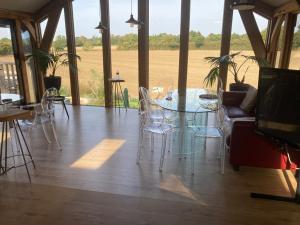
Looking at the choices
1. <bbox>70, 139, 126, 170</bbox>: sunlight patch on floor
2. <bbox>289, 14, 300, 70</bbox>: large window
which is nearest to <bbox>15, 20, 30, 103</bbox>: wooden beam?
<bbox>70, 139, 126, 170</bbox>: sunlight patch on floor

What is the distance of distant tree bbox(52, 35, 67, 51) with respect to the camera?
624cm

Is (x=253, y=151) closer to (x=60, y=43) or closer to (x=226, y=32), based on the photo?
(x=226, y=32)

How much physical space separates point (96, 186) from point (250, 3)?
295 centimetres

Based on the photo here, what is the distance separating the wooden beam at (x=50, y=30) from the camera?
20.0ft

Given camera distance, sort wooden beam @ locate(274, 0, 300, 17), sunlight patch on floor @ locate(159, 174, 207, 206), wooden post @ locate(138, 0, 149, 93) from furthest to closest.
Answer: wooden post @ locate(138, 0, 149, 93) → wooden beam @ locate(274, 0, 300, 17) → sunlight patch on floor @ locate(159, 174, 207, 206)

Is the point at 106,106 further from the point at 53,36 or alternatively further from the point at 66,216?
the point at 66,216

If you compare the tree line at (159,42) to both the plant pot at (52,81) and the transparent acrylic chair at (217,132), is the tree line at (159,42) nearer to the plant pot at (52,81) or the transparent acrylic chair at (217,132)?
the plant pot at (52,81)

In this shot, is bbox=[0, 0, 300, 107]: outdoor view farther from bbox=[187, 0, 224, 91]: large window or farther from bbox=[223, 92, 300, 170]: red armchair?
bbox=[223, 92, 300, 170]: red armchair

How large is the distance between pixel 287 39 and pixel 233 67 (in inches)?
41.6

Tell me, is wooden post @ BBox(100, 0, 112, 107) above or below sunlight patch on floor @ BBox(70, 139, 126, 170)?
above

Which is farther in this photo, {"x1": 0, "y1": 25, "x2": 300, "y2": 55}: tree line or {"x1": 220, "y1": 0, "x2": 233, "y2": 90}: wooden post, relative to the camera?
{"x1": 0, "y1": 25, "x2": 300, "y2": 55}: tree line

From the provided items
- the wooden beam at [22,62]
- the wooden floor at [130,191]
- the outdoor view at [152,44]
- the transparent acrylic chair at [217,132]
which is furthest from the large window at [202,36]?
the wooden beam at [22,62]

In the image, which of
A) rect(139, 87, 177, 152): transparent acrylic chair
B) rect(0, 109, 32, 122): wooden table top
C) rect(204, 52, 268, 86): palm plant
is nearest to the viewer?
rect(0, 109, 32, 122): wooden table top

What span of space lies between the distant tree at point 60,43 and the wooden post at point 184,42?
286cm
